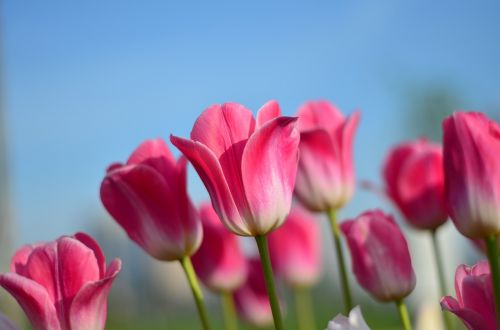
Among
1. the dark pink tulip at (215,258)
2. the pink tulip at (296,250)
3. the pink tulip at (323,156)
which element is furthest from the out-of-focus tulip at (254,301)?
the pink tulip at (323,156)

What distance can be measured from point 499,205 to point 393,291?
155 millimetres

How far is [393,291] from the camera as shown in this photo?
0.60 metres

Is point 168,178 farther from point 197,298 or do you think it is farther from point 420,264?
point 420,264

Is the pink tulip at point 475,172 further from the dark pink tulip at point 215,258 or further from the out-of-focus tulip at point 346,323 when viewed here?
the dark pink tulip at point 215,258

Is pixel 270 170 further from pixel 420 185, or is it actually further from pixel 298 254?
pixel 298 254

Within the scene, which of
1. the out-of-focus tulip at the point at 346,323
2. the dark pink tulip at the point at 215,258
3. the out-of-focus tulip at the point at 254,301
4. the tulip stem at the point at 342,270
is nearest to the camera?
the out-of-focus tulip at the point at 346,323

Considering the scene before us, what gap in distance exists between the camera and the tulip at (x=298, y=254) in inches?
43.3

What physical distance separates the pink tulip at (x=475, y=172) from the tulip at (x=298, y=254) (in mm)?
585

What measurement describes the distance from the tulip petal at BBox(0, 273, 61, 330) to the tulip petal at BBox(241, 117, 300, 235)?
14 centimetres

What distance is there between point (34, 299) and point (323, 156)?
→ 324mm

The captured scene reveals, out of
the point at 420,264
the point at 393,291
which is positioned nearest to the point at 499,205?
the point at 393,291

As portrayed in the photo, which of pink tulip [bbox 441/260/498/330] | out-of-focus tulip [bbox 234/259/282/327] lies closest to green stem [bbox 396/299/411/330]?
pink tulip [bbox 441/260/498/330]

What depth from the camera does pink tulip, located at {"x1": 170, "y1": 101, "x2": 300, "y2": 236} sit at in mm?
499

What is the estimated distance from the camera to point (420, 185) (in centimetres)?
73
